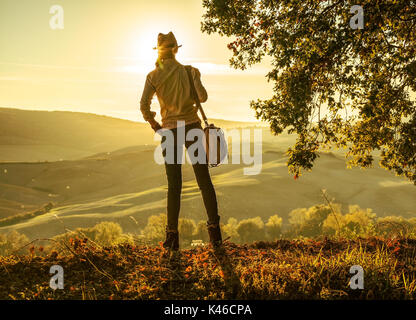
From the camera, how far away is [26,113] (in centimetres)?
14225

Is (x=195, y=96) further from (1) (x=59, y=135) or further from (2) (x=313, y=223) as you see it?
(1) (x=59, y=135)

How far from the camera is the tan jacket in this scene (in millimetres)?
5414

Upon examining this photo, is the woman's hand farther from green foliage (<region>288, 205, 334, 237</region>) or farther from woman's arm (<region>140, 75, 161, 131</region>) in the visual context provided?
green foliage (<region>288, 205, 334, 237</region>)

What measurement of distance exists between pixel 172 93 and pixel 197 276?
260cm

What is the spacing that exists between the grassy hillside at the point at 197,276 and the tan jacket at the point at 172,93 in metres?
2.00

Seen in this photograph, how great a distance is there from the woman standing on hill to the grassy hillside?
2.71ft

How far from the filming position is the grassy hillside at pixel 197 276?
4.05m

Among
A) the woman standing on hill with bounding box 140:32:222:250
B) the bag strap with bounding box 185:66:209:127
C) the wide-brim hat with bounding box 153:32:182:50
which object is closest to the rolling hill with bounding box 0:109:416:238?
the woman standing on hill with bounding box 140:32:222:250

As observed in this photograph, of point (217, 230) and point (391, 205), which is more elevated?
point (217, 230)

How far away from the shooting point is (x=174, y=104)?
5430 mm

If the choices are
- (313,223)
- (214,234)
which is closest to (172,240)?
(214,234)

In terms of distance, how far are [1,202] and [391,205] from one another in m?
40.6
